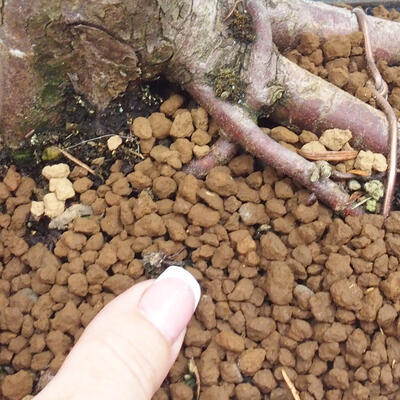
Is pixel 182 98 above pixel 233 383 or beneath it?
above

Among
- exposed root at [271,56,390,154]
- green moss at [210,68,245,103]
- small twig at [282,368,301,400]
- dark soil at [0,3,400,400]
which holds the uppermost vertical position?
green moss at [210,68,245,103]

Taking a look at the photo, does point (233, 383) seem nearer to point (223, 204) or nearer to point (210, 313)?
point (210, 313)

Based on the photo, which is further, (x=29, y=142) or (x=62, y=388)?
(x=29, y=142)

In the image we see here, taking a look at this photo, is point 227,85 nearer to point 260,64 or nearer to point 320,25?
point 260,64

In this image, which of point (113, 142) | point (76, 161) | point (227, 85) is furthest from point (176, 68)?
point (76, 161)

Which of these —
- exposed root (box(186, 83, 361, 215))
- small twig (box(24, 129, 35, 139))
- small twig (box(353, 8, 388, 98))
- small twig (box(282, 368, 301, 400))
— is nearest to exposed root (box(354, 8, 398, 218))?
small twig (box(353, 8, 388, 98))

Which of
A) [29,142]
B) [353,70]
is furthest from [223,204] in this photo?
[353,70]

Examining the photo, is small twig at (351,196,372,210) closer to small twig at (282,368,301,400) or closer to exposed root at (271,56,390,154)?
exposed root at (271,56,390,154)
